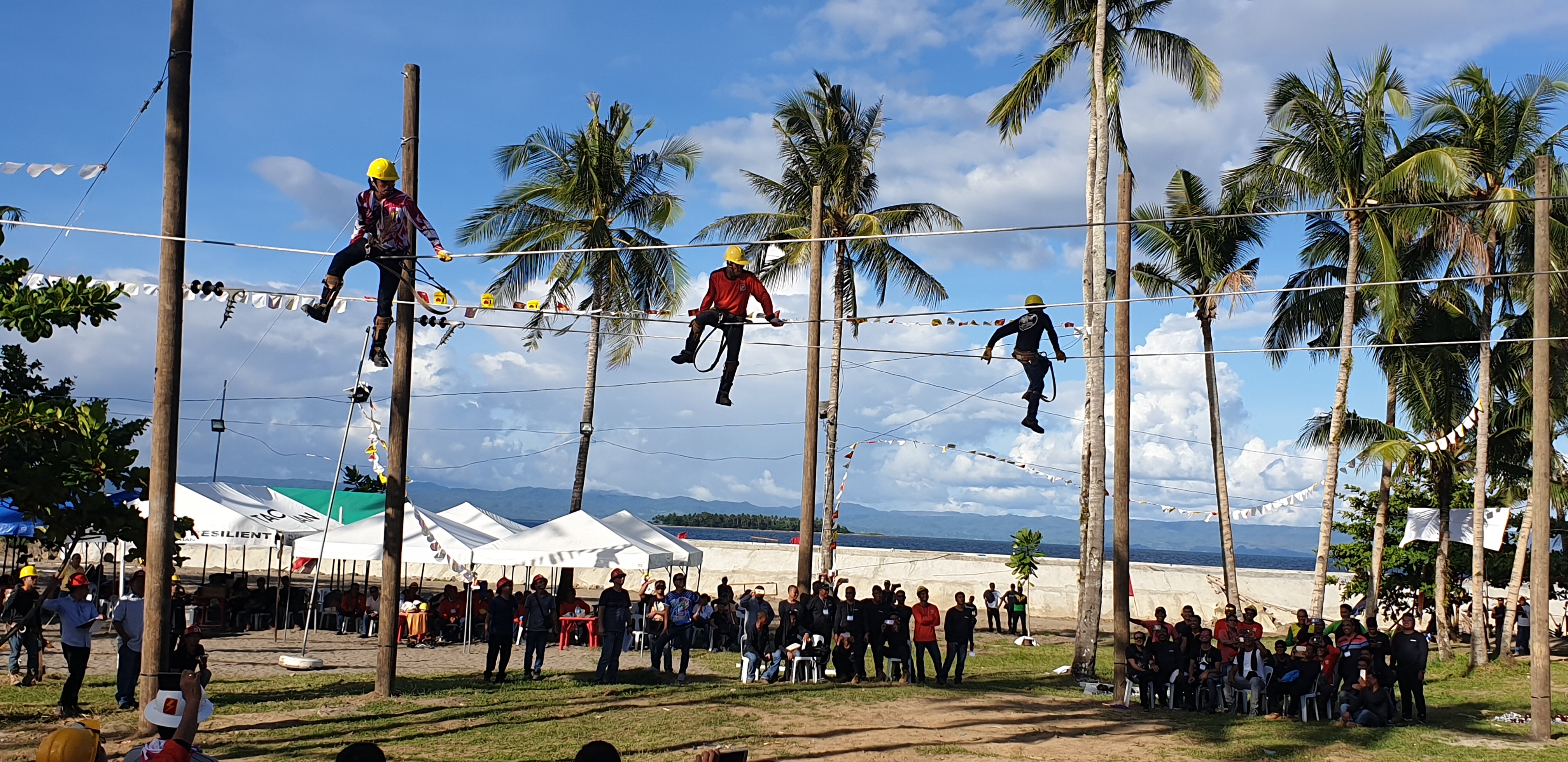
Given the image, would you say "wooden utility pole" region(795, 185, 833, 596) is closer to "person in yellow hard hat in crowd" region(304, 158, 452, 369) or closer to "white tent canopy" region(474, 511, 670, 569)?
"white tent canopy" region(474, 511, 670, 569)

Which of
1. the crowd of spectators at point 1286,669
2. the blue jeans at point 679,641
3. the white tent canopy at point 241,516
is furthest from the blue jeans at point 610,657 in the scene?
the white tent canopy at point 241,516

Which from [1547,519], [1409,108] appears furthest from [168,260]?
[1409,108]

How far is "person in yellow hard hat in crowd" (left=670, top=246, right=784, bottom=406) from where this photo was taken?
12148 millimetres

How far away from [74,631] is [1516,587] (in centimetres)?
2291

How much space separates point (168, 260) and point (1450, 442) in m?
20.3

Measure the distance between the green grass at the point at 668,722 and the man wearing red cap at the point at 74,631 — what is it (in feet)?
1.06

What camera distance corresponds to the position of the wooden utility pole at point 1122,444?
15.8m

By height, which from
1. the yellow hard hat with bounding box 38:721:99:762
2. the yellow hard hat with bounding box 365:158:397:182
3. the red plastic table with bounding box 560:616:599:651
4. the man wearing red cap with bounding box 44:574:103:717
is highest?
the yellow hard hat with bounding box 365:158:397:182

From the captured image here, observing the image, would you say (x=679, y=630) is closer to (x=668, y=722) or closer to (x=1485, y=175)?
(x=668, y=722)

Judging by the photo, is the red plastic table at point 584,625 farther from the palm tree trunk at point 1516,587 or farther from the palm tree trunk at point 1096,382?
the palm tree trunk at point 1516,587

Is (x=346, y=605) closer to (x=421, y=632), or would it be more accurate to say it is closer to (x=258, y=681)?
(x=421, y=632)

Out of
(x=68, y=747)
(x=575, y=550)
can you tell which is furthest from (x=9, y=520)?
(x=68, y=747)

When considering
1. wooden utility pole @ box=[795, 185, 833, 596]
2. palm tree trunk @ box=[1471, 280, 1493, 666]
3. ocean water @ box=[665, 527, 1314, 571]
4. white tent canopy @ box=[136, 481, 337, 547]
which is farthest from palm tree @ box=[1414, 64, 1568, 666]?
ocean water @ box=[665, 527, 1314, 571]

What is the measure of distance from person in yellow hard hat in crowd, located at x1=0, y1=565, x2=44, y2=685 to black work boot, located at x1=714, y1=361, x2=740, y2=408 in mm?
7538
